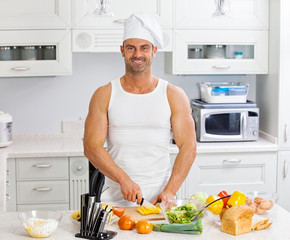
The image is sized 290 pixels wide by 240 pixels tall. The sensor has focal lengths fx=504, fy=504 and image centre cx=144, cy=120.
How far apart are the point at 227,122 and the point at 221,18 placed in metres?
0.75

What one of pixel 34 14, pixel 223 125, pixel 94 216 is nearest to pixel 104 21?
pixel 34 14

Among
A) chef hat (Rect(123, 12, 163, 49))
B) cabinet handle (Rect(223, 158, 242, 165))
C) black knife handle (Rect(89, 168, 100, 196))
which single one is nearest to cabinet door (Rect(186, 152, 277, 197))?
cabinet handle (Rect(223, 158, 242, 165))

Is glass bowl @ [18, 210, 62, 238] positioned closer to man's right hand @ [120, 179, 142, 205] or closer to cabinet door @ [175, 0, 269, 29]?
man's right hand @ [120, 179, 142, 205]

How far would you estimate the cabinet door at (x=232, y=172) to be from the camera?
140 inches

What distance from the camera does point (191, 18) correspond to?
142 inches

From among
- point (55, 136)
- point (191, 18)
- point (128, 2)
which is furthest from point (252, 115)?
point (55, 136)

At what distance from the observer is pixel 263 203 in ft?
6.48

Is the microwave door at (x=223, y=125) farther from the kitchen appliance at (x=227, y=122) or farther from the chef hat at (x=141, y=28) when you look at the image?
the chef hat at (x=141, y=28)

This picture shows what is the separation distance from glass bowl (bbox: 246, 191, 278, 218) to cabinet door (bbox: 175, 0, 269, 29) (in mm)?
1828

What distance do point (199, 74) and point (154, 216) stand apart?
2.09 metres

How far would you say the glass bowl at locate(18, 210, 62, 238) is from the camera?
176 cm

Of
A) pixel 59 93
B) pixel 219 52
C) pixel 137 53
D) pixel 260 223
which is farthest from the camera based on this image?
pixel 59 93

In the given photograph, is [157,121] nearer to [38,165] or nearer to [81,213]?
[81,213]

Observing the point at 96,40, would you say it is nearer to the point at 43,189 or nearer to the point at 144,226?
the point at 43,189
